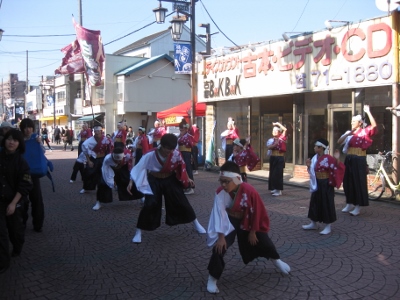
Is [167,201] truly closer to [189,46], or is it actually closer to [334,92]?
[334,92]

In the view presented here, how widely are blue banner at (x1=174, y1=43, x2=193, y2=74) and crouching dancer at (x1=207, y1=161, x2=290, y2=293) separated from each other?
1315cm

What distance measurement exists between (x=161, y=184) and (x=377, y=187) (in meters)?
5.77

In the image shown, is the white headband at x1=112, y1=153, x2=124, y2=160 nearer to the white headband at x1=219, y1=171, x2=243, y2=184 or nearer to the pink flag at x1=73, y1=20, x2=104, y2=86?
the white headband at x1=219, y1=171, x2=243, y2=184

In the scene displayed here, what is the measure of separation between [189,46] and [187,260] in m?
13.1

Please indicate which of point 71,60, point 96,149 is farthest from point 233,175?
point 71,60

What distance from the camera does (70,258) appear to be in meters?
5.56

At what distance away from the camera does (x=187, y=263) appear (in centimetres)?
525

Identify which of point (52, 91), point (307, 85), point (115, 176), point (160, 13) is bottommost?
point (115, 176)

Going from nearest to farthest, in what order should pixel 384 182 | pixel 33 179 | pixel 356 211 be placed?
pixel 33 179 < pixel 356 211 < pixel 384 182

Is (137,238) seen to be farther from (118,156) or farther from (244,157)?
(244,157)

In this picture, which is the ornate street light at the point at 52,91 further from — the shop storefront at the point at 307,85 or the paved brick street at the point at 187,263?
the paved brick street at the point at 187,263

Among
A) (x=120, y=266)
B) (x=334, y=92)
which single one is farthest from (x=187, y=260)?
(x=334, y=92)

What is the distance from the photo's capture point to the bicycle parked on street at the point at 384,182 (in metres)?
9.25

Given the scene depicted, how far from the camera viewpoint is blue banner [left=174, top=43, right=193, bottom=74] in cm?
1692
